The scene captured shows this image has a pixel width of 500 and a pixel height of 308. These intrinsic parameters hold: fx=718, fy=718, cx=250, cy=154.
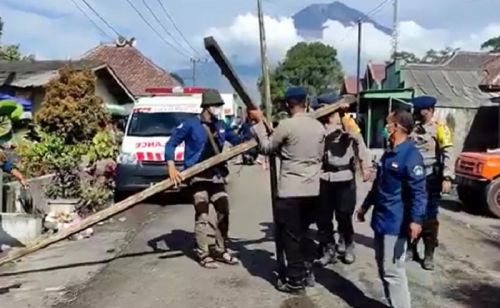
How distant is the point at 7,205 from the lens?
34.7ft

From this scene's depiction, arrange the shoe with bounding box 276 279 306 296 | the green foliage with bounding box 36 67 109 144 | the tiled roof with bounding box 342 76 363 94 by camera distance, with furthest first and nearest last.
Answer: the tiled roof with bounding box 342 76 363 94 → the green foliage with bounding box 36 67 109 144 → the shoe with bounding box 276 279 306 296

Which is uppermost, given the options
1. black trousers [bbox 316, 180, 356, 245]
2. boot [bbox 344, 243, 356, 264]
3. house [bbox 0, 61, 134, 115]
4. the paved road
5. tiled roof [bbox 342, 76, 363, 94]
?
tiled roof [bbox 342, 76, 363, 94]

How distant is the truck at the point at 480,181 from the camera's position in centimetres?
1412

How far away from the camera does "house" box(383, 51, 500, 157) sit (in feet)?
89.8

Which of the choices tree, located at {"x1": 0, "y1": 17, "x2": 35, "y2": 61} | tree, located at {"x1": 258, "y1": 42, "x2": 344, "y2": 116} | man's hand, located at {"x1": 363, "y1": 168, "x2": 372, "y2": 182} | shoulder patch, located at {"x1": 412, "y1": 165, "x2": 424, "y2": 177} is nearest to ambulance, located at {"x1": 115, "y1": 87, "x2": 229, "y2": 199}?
man's hand, located at {"x1": 363, "y1": 168, "x2": 372, "y2": 182}

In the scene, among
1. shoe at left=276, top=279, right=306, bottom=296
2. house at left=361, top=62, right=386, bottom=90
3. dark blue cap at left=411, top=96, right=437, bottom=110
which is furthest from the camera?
house at left=361, top=62, right=386, bottom=90

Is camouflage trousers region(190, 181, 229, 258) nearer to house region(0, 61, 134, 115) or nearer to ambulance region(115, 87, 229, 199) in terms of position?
ambulance region(115, 87, 229, 199)

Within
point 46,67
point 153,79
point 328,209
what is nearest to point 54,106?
point 46,67

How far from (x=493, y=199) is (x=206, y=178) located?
786cm

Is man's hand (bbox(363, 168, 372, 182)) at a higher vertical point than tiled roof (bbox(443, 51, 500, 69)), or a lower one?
lower

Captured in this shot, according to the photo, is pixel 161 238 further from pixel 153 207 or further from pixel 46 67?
pixel 46 67

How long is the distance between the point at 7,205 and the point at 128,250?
7.24ft

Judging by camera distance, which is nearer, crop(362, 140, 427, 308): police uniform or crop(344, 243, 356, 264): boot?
crop(362, 140, 427, 308): police uniform

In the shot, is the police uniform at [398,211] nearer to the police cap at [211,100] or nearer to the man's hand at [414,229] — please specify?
the man's hand at [414,229]
